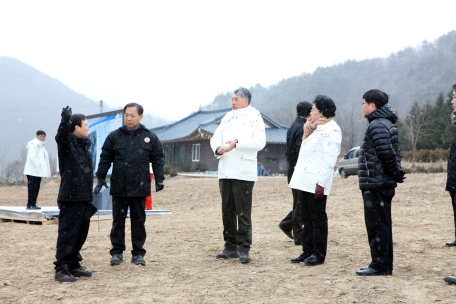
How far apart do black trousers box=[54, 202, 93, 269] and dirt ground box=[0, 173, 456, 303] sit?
239mm

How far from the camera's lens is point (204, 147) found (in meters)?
26.7

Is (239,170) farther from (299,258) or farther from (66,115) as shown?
(66,115)

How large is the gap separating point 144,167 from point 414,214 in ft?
18.8

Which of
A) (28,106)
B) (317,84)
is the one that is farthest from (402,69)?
(28,106)

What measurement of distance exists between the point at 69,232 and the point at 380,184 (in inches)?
112

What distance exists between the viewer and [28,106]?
4166 inches

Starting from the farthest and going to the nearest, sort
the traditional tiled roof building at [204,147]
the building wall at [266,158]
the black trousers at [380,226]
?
the building wall at [266,158]
the traditional tiled roof building at [204,147]
the black trousers at [380,226]

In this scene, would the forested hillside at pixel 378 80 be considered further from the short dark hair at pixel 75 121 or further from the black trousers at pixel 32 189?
the short dark hair at pixel 75 121

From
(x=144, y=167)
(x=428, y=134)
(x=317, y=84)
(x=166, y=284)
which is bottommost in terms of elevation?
(x=166, y=284)

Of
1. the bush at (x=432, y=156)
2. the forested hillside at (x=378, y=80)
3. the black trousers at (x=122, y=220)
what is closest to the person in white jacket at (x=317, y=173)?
the black trousers at (x=122, y=220)

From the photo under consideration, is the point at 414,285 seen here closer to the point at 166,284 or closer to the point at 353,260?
the point at 353,260

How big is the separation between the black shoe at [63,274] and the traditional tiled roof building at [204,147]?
2096 centimetres

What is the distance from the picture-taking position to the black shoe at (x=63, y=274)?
352cm

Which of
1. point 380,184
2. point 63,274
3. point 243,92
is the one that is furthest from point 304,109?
point 63,274
